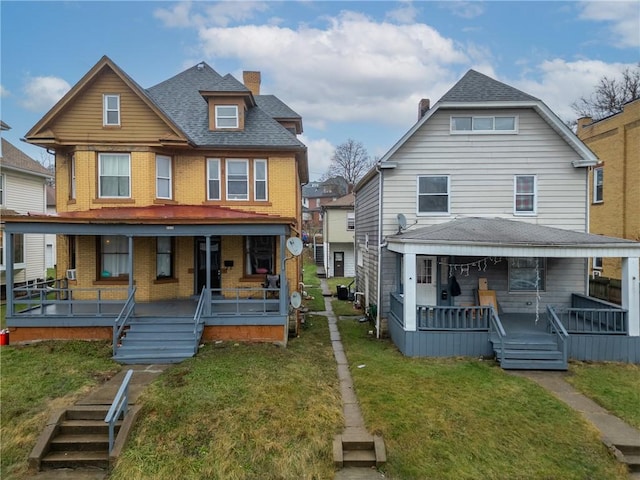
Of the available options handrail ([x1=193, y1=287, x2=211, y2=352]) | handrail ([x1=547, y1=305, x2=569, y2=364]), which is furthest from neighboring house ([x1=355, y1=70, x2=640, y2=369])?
handrail ([x1=193, y1=287, x2=211, y2=352])

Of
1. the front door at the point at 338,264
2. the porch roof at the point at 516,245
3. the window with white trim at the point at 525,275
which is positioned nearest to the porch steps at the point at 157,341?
the porch roof at the point at 516,245

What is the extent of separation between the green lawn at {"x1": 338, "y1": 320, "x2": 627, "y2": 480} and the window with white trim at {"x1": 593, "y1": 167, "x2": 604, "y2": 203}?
1598cm

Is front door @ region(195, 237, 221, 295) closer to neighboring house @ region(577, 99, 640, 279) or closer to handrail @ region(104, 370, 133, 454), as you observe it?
handrail @ region(104, 370, 133, 454)

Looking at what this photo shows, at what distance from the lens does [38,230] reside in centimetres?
1117

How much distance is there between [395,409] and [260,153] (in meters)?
10.3

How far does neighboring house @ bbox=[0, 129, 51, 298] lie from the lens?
20.6 metres

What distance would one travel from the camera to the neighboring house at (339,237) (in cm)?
3017

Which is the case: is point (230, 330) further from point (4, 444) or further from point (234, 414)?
point (4, 444)

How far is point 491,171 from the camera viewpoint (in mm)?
13273

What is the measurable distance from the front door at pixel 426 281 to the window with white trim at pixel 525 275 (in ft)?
8.65

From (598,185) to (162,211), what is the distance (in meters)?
21.8

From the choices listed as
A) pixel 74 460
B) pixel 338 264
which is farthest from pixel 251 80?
pixel 74 460

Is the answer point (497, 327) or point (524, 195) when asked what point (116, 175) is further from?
point (524, 195)

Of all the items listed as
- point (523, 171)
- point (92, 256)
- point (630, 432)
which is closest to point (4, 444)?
point (92, 256)
